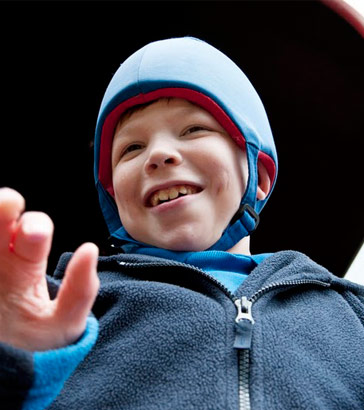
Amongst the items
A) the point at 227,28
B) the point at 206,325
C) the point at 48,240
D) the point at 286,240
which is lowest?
Answer: the point at 286,240

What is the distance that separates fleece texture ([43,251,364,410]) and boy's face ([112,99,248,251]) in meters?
0.09

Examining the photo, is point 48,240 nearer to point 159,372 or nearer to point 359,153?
point 159,372

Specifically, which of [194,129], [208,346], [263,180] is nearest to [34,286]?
[208,346]

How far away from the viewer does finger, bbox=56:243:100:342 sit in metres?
0.38

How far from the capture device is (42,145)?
1307 mm

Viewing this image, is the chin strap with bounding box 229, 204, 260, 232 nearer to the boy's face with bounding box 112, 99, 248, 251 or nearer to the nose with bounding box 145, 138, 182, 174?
the boy's face with bounding box 112, 99, 248, 251

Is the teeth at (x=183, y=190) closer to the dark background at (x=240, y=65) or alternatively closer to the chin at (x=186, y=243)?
the chin at (x=186, y=243)

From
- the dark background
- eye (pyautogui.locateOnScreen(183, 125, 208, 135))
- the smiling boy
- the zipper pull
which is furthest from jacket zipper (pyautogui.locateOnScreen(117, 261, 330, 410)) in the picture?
the dark background

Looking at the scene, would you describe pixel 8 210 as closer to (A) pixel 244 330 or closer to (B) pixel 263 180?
(A) pixel 244 330

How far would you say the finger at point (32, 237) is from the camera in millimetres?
367

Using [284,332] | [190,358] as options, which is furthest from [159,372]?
[284,332]

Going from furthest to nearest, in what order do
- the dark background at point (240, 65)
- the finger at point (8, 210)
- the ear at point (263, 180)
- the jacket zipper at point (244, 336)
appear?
the dark background at point (240, 65), the ear at point (263, 180), the jacket zipper at point (244, 336), the finger at point (8, 210)

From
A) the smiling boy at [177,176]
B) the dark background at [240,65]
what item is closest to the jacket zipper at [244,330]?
the smiling boy at [177,176]

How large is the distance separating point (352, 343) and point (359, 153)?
0.75 metres
